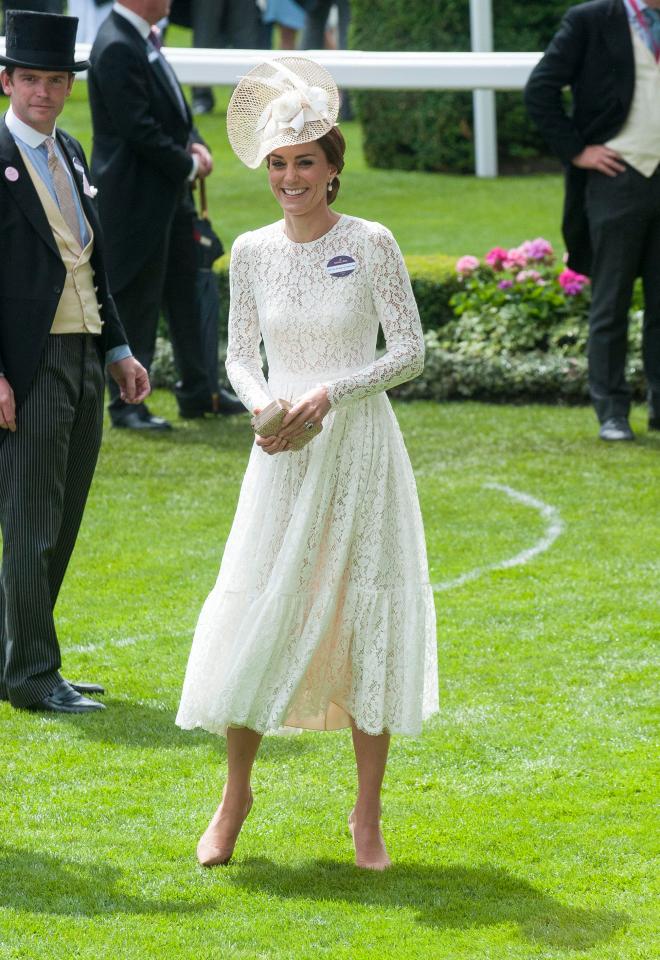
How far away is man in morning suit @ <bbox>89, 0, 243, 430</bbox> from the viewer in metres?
9.34

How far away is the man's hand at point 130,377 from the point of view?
233 inches

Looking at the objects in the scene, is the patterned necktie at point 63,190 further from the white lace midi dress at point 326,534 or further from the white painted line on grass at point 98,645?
the white painted line on grass at point 98,645

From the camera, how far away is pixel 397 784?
16.5ft

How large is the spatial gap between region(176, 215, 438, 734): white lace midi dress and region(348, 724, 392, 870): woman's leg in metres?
0.08

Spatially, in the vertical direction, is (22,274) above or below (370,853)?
above

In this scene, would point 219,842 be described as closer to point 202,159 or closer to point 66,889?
point 66,889

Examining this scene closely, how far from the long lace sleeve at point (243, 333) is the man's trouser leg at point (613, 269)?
16.5 feet

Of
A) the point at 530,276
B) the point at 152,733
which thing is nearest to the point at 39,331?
the point at 152,733

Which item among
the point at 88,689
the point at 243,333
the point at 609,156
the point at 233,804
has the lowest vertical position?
the point at 88,689

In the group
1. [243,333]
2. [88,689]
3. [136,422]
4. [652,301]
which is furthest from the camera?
[136,422]

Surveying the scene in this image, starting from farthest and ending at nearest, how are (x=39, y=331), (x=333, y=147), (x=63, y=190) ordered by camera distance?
1. (x=63, y=190)
2. (x=39, y=331)
3. (x=333, y=147)

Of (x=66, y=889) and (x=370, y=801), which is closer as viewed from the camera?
(x=66, y=889)

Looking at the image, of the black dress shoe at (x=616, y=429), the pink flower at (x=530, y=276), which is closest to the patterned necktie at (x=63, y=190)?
the black dress shoe at (x=616, y=429)

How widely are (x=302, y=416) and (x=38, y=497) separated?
5.65ft
